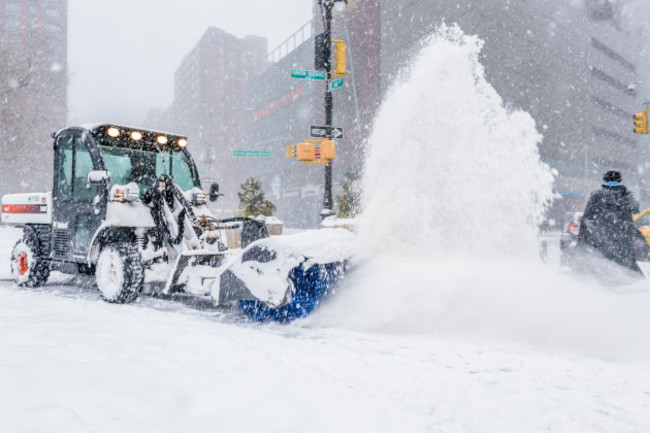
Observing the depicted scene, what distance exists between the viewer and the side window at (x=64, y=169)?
22.0ft

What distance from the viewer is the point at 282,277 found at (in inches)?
184

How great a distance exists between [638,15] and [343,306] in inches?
3631

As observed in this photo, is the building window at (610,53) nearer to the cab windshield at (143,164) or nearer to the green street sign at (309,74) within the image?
the green street sign at (309,74)

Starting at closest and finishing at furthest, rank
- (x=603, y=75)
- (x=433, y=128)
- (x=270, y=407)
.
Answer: (x=270, y=407), (x=433, y=128), (x=603, y=75)

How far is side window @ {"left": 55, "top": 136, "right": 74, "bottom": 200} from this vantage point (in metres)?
6.71

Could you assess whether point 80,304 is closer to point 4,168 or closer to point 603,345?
point 603,345

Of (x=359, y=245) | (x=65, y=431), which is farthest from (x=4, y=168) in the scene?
(x=65, y=431)

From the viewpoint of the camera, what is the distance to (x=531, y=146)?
21.4ft

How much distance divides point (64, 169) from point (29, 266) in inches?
65.1

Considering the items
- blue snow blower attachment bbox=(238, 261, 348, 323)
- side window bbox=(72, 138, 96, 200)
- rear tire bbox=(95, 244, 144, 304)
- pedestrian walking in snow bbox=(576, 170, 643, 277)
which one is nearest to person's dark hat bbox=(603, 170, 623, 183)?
pedestrian walking in snow bbox=(576, 170, 643, 277)

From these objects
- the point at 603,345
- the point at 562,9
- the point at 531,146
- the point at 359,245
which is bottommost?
the point at 603,345

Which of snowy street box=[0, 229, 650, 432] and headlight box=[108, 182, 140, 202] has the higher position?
headlight box=[108, 182, 140, 202]

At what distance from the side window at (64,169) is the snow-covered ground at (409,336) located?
4.62 feet

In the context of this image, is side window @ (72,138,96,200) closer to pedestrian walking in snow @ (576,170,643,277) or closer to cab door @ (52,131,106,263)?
cab door @ (52,131,106,263)
